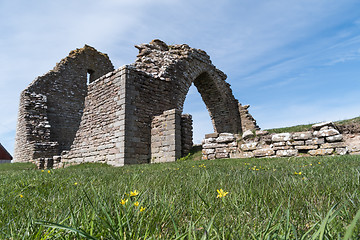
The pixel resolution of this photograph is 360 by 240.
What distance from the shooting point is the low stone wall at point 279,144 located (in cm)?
740

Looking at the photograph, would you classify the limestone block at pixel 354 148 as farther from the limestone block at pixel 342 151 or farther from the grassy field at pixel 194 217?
the grassy field at pixel 194 217

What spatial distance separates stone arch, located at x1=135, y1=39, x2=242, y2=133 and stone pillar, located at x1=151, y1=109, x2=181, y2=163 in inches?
96.2

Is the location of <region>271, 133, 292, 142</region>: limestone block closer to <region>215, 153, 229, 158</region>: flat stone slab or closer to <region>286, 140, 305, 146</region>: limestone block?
<region>286, 140, 305, 146</region>: limestone block

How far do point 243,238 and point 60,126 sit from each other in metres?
21.3

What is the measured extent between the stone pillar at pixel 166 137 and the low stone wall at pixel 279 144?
1.32 m

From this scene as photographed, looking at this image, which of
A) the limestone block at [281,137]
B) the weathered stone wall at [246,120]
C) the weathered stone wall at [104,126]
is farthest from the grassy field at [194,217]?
the weathered stone wall at [246,120]

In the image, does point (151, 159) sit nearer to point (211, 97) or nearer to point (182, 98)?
point (182, 98)

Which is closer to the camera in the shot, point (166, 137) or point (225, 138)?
point (225, 138)

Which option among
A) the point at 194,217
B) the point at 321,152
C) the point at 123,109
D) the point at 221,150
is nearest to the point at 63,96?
the point at 123,109

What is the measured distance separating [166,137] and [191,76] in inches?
226

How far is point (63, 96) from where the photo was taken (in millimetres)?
20094

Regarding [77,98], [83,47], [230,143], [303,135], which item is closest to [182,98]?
[230,143]

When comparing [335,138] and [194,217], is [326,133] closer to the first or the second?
[335,138]

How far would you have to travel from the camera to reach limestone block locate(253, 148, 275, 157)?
27.2 ft
